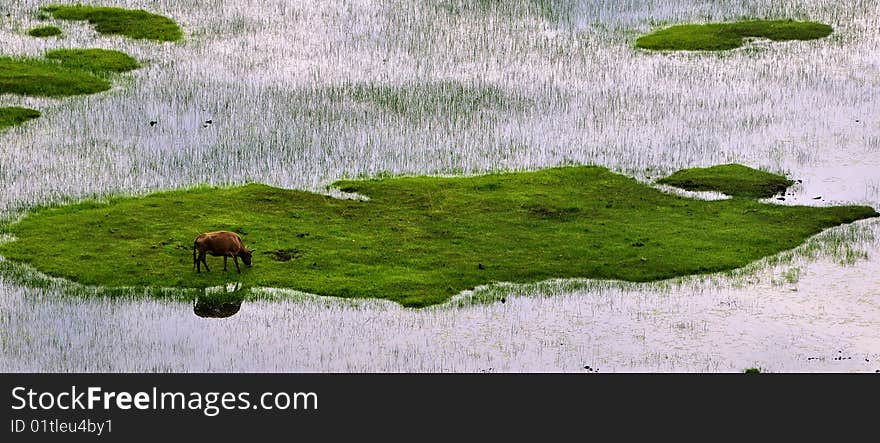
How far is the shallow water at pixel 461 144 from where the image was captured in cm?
2341

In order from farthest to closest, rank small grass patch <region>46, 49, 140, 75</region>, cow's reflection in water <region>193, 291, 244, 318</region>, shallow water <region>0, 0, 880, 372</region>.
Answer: small grass patch <region>46, 49, 140, 75</region> → cow's reflection in water <region>193, 291, 244, 318</region> → shallow water <region>0, 0, 880, 372</region>

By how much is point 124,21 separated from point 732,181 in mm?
23052

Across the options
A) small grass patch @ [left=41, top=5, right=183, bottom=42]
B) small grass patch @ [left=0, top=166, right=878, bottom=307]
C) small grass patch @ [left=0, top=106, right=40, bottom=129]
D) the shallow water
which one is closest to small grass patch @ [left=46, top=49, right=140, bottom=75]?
the shallow water

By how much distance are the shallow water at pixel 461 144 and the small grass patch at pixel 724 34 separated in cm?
70

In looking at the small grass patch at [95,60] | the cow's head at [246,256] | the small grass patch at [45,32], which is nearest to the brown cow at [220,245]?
the cow's head at [246,256]

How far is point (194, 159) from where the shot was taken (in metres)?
34.0

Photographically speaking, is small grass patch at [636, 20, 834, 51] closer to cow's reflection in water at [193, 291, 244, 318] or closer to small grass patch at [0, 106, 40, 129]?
small grass patch at [0, 106, 40, 129]

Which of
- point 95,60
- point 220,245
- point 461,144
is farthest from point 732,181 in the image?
point 95,60

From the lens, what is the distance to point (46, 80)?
3944cm

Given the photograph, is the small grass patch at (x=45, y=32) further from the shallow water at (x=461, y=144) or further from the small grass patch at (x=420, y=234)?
the small grass patch at (x=420, y=234)

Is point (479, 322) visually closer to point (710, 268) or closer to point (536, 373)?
point (536, 373)

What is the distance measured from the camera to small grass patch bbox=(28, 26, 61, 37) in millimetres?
44625

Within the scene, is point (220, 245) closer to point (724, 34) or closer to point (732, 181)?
point (732, 181)

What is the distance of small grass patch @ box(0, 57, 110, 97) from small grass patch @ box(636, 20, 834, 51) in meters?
17.7
